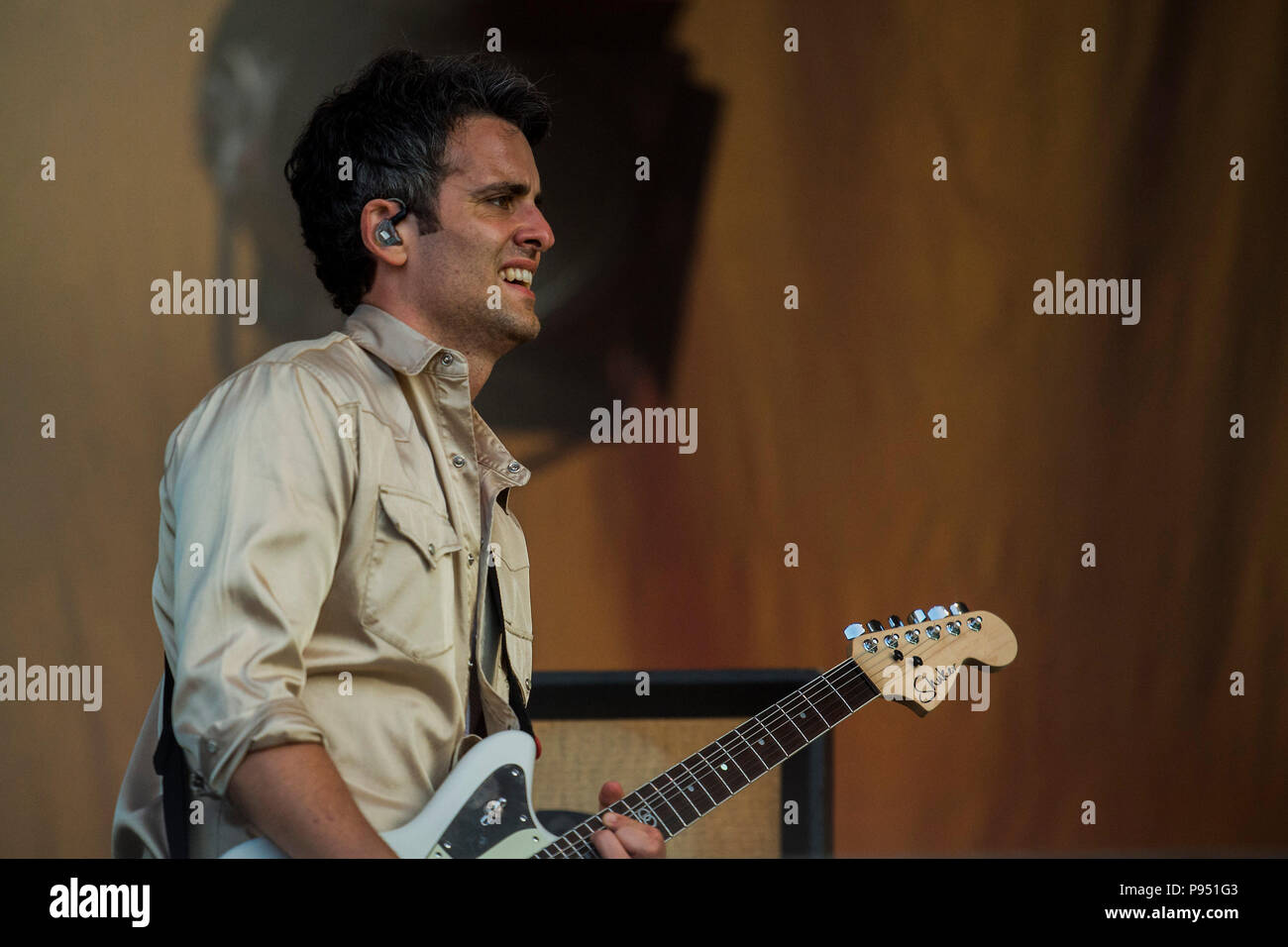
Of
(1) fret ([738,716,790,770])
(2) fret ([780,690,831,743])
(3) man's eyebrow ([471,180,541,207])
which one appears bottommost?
(1) fret ([738,716,790,770])

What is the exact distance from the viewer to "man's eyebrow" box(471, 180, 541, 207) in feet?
6.41

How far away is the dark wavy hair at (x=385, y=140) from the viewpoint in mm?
1964

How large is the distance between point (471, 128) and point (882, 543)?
139 centimetres

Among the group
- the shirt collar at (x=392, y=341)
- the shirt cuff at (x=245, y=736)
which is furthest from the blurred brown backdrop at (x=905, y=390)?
the shirt cuff at (x=245, y=736)

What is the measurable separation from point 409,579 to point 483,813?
0.30 meters

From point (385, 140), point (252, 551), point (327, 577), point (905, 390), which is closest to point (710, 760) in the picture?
point (327, 577)

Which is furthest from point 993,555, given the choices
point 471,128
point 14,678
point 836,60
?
point 14,678

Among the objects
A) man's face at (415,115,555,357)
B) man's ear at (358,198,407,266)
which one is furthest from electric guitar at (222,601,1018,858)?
man's ear at (358,198,407,266)

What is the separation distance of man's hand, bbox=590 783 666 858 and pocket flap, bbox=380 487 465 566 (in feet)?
1.32

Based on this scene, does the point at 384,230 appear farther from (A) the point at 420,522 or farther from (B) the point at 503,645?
(B) the point at 503,645

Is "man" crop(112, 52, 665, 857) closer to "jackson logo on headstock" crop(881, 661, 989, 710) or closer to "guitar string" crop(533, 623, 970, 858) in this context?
"guitar string" crop(533, 623, 970, 858)

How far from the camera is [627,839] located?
1.67 metres
